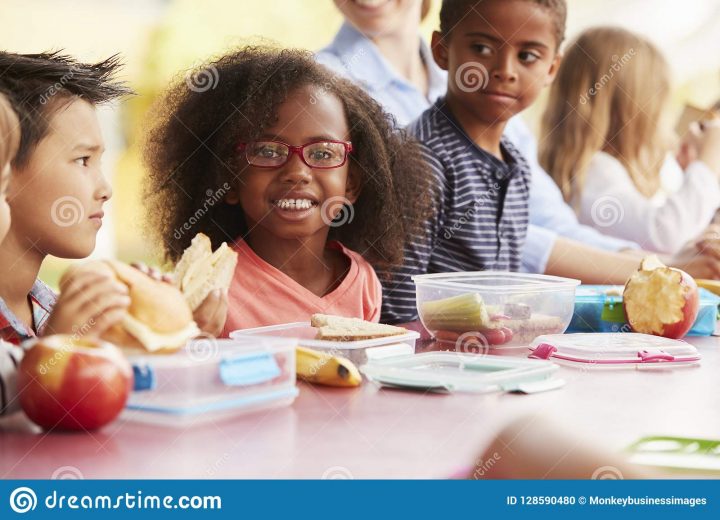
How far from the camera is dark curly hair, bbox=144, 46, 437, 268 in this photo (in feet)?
5.60

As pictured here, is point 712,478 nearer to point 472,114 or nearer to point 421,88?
point 472,114

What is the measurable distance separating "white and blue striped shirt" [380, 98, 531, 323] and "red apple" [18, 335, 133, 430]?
3.85ft

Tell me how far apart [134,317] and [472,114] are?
1418 millimetres

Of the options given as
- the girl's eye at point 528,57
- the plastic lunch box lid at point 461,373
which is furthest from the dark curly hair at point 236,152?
the plastic lunch box lid at point 461,373

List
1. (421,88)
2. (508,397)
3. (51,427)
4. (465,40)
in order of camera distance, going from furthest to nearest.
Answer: (421,88), (465,40), (508,397), (51,427)

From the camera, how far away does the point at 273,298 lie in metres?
1.68

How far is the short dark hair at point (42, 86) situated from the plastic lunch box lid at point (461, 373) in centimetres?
Answer: 59

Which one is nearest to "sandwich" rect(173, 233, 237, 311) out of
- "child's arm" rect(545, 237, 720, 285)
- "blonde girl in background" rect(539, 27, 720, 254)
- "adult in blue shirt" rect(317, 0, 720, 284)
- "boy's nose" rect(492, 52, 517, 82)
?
"boy's nose" rect(492, 52, 517, 82)

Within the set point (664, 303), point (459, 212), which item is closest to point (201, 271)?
point (664, 303)

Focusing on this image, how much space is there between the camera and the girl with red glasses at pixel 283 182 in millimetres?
1656

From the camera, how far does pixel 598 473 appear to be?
92 cm

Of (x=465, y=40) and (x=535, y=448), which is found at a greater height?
(x=465, y=40)

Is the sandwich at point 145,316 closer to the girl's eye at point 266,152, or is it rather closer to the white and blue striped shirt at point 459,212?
the girl's eye at point 266,152

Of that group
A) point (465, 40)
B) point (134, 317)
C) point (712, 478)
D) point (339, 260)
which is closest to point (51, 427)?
point (134, 317)
